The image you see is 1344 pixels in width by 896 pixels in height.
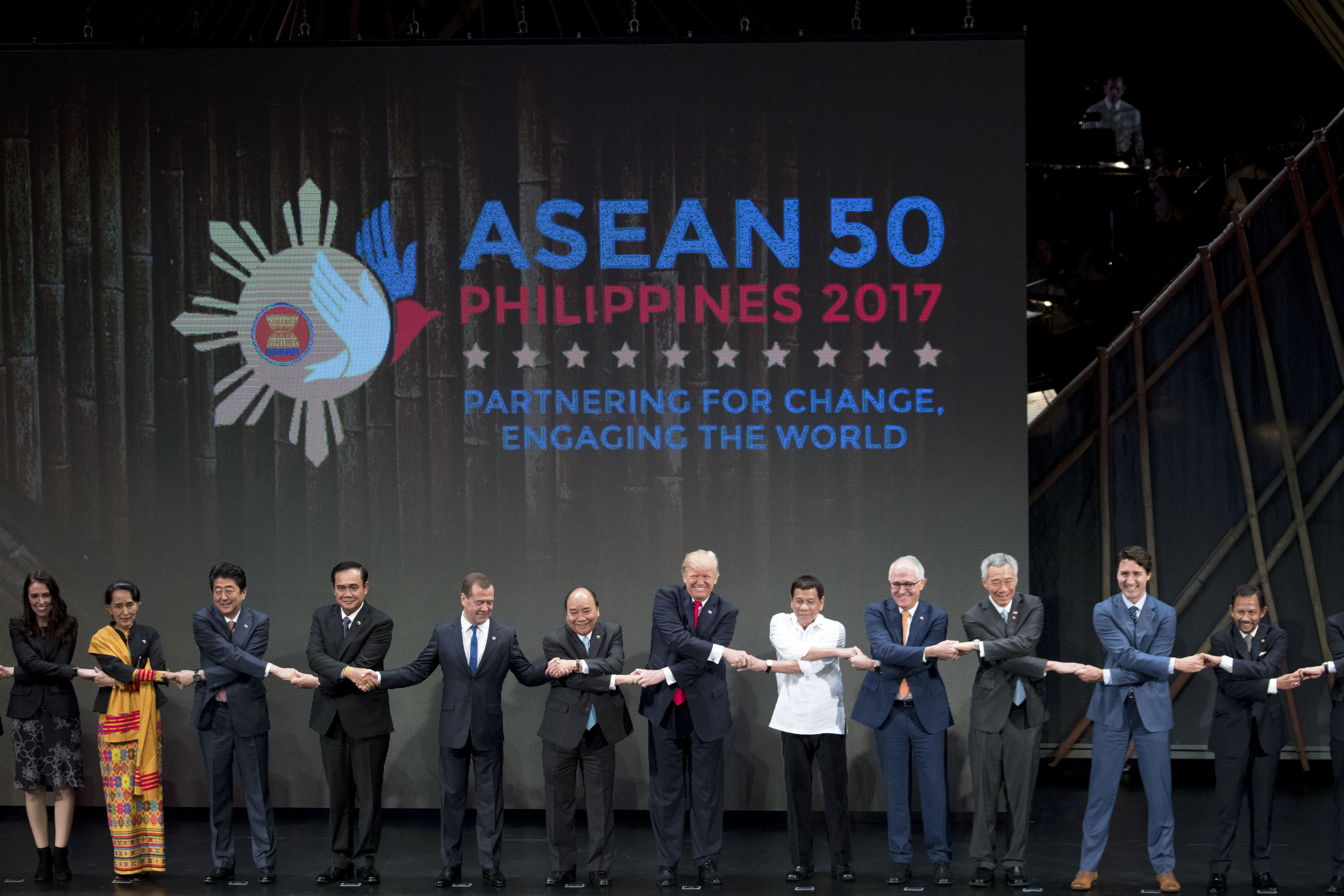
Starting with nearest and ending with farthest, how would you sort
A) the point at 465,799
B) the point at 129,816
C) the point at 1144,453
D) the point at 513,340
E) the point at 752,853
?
1. the point at 465,799
2. the point at 129,816
3. the point at 752,853
4. the point at 513,340
5. the point at 1144,453

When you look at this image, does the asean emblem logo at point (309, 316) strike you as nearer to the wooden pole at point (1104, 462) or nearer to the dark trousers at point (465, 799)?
the dark trousers at point (465, 799)

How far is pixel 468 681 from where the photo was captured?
18.9 ft

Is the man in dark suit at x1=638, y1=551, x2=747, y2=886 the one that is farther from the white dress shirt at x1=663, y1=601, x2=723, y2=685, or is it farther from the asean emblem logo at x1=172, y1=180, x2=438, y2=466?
the asean emblem logo at x1=172, y1=180, x2=438, y2=466

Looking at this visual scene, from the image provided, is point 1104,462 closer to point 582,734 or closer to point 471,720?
point 582,734

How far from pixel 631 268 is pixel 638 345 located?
0.43m

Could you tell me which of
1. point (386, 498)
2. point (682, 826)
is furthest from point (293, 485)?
point (682, 826)

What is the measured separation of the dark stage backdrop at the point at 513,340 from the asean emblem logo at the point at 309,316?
2 centimetres

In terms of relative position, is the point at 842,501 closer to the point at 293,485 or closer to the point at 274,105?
the point at 293,485

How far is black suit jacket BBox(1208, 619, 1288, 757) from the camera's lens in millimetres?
5539

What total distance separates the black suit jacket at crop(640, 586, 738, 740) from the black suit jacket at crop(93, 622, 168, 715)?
7.61ft

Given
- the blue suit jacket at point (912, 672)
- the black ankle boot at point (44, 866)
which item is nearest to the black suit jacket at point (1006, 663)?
the blue suit jacket at point (912, 672)

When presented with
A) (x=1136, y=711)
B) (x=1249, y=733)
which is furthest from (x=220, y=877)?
(x=1249, y=733)

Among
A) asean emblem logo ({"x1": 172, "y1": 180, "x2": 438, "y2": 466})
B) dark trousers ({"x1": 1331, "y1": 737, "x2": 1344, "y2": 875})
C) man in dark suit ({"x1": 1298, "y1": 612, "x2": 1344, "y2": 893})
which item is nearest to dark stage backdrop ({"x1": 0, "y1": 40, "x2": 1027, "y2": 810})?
asean emblem logo ({"x1": 172, "y1": 180, "x2": 438, "y2": 466})

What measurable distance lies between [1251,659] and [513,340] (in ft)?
13.2
